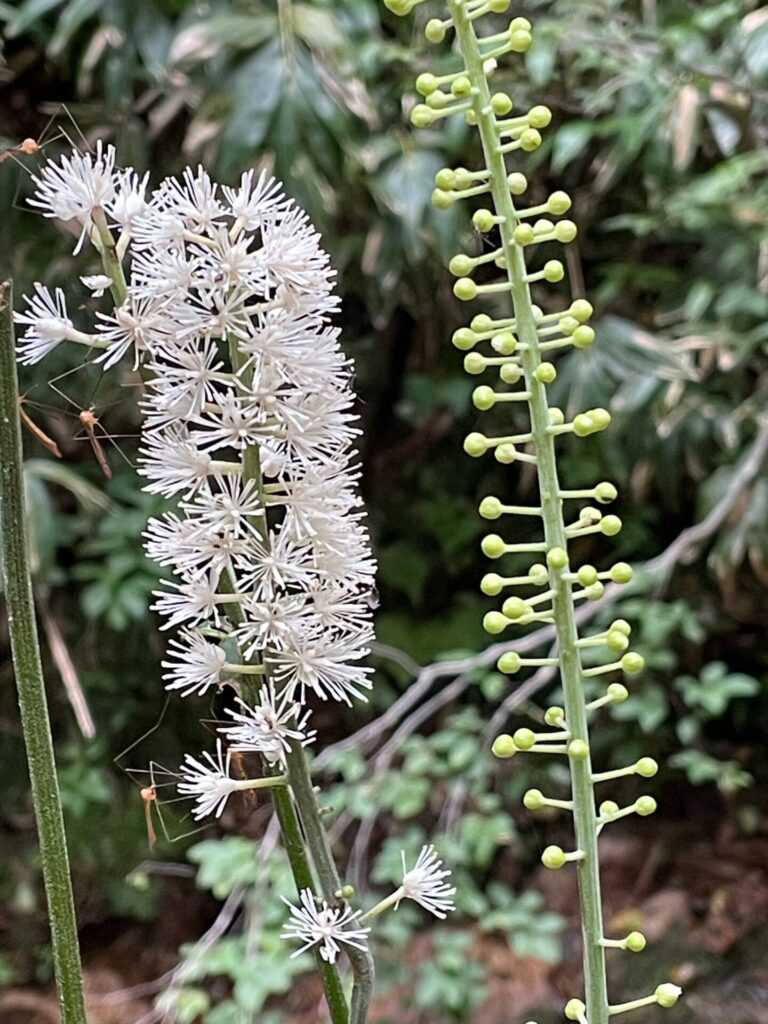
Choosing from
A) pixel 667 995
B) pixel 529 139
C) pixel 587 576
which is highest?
pixel 529 139

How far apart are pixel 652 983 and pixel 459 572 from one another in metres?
0.57

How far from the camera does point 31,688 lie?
0.23 meters

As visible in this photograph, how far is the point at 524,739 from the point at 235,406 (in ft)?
0.33

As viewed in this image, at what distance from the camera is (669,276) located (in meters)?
1.22

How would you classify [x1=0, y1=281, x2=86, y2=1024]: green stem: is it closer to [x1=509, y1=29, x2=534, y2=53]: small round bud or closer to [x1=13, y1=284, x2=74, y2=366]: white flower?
[x1=13, y1=284, x2=74, y2=366]: white flower

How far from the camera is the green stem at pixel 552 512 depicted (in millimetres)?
233

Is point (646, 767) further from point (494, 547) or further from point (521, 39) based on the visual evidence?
point (521, 39)

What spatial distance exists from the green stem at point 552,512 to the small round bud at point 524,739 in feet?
0.04

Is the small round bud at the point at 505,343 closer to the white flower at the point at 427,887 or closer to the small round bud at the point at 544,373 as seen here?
the small round bud at the point at 544,373

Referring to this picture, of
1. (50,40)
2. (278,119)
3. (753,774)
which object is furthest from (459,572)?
(50,40)

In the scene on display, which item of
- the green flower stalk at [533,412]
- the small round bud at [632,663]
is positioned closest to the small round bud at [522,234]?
the green flower stalk at [533,412]

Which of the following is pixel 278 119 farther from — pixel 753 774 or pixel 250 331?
pixel 753 774

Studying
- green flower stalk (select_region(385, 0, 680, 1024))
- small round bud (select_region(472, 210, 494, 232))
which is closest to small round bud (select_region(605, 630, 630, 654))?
green flower stalk (select_region(385, 0, 680, 1024))

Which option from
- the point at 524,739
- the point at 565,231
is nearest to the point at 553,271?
the point at 565,231
